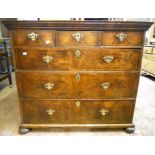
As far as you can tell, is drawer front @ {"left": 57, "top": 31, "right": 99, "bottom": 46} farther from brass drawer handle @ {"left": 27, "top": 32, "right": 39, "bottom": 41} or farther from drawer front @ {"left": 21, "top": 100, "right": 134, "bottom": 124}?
drawer front @ {"left": 21, "top": 100, "right": 134, "bottom": 124}

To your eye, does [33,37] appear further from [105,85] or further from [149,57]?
[149,57]

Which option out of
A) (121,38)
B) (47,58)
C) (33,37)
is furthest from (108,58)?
(33,37)

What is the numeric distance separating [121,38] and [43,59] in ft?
2.02

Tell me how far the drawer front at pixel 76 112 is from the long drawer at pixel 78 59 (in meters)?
0.31

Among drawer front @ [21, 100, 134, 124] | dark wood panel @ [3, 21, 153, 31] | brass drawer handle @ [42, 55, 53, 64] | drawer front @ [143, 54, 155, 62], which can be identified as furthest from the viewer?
drawer front @ [143, 54, 155, 62]

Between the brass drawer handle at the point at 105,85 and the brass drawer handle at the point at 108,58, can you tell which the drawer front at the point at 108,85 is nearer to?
the brass drawer handle at the point at 105,85

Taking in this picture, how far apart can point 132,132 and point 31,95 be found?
3.23 ft

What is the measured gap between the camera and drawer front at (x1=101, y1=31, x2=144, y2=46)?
3.75 ft

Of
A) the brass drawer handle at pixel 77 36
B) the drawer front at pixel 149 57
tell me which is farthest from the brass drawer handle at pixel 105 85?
the drawer front at pixel 149 57

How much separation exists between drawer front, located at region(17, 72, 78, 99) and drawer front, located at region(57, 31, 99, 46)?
250 millimetres

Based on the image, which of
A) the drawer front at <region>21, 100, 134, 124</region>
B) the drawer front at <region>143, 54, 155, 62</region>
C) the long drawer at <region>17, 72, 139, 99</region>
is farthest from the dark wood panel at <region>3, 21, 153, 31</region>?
the drawer front at <region>143, 54, 155, 62</region>

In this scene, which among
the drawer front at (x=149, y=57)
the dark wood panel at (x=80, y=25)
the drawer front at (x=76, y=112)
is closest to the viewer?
the dark wood panel at (x=80, y=25)

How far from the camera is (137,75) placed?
1248 mm

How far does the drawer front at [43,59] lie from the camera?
1180 millimetres
